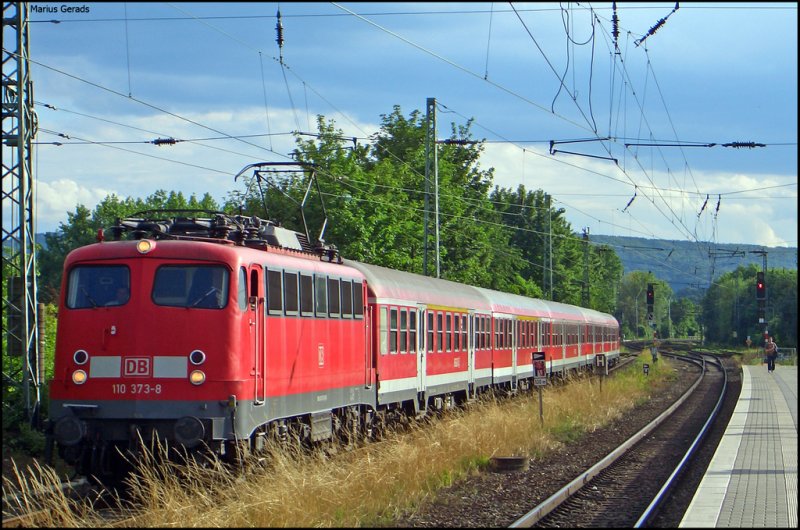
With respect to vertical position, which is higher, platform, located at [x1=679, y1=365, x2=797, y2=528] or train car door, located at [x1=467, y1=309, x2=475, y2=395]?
train car door, located at [x1=467, y1=309, x2=475, y2=395]

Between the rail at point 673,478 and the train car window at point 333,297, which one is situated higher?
the train car window at point 333,297

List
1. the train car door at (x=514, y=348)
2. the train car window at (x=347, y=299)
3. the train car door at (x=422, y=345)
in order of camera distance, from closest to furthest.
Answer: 1. the train car window at (x=347, y=299)
2. the train car door at (x=422, y=345)
3. the train car door at (x=514, y=348)

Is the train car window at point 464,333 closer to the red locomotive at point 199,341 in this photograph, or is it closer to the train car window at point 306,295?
the red locomotive at point 199,341

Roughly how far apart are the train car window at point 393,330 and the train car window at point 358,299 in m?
1.95

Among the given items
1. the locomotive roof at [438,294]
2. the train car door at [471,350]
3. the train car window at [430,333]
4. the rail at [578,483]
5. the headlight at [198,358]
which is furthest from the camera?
the train car door at [471,350]

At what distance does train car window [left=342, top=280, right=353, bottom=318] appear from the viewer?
17.3m

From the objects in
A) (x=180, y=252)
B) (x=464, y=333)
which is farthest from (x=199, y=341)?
(x=464, y=333)

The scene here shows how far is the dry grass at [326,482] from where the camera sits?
1068 centimetres

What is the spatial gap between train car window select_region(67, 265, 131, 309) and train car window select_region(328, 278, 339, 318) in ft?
13.4

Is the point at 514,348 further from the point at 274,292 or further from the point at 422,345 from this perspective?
the point at 274,292

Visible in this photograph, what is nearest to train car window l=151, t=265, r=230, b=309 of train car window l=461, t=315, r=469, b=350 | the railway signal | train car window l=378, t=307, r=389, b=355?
train car window l=378, t=307, r=389, b=355

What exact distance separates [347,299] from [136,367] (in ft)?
17.5

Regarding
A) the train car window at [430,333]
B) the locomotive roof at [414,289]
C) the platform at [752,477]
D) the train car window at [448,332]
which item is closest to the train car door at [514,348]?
the locomotive roof at [414,289]

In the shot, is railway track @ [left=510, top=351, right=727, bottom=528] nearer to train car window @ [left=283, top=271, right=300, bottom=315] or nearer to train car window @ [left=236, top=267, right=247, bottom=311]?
train car window @ [left=236, top=267, right=247, bottom=311]
